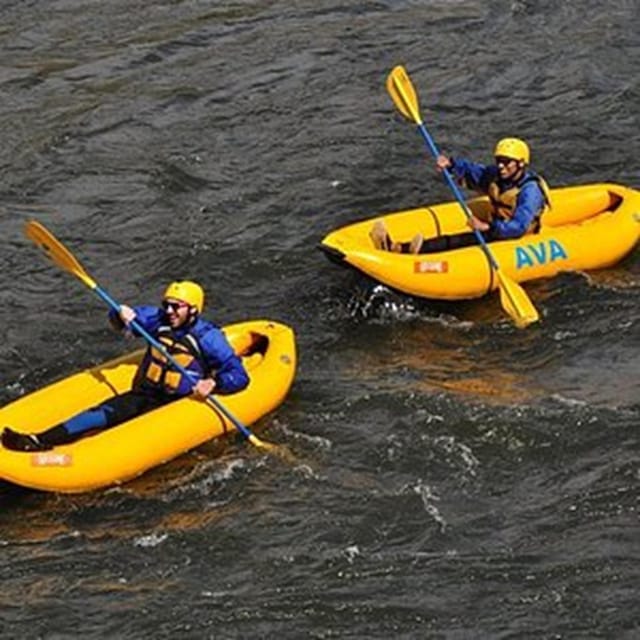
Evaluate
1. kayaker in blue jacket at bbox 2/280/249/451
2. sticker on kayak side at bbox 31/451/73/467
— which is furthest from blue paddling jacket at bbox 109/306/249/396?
sticker on kayak side at bbox 31/451/73/467

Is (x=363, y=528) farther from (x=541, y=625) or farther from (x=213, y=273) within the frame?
(x=213, y=273)

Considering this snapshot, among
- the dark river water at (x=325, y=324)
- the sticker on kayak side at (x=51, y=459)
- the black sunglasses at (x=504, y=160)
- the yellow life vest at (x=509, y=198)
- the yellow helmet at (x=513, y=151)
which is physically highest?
the yellow helmet at (x=513, y=151)

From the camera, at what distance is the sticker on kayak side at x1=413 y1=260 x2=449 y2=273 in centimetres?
1145

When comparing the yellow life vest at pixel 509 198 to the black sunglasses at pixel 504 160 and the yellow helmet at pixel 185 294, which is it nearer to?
the black sunglasses at pixel 504 160

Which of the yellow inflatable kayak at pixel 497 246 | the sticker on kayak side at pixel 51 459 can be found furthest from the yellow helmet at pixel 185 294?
the yellow inflatable kayak at pixel 497 246

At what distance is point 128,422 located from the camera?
9.69m

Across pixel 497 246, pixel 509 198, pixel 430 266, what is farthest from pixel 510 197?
pixel 430 266

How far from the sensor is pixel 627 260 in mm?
12539

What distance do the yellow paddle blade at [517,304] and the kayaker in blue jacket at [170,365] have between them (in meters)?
2.20

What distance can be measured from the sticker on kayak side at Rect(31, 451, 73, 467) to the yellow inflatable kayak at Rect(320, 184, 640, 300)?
279 cm

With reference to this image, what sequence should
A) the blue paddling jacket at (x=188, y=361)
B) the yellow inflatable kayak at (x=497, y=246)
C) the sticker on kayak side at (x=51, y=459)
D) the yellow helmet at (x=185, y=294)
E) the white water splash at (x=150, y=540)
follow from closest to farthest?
the white water splash at (x=150, y=540) < the sticker on kayak side at (x=51, y=459) < the yellow helmet at (x=185, y=294) < the blue paddling jacket at (x=188, y=361) < the yellow inflatable kayak at (x=497, y=246)

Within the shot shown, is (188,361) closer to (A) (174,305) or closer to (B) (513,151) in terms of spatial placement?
(A) (174,305)

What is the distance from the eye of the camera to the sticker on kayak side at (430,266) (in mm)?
11453

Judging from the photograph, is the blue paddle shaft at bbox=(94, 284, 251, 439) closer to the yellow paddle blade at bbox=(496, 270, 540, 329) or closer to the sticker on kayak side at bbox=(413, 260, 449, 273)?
the sticker on kayak side at bbox=(413, 260, 449, 273)
